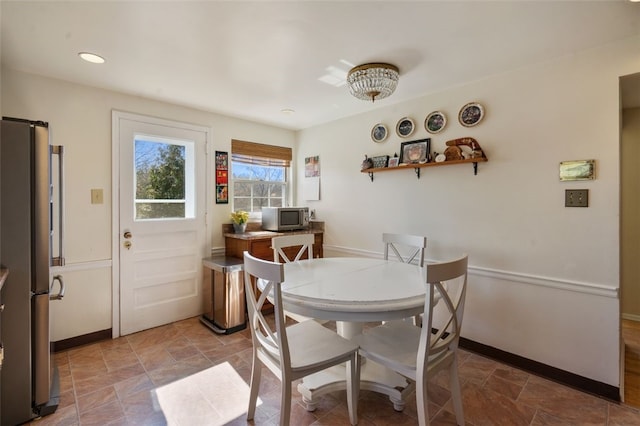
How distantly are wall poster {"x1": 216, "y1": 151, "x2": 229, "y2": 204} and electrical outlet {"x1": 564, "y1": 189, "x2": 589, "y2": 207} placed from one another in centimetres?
314

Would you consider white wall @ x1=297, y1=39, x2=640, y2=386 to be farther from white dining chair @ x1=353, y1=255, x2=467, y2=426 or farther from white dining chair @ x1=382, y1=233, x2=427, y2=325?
white dining chair @ x1=353, y1=255, x2=467, y2=426

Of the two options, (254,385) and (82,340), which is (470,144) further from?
(82,340)

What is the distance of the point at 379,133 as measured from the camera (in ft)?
10.5

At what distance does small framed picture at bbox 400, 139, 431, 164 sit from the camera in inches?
110

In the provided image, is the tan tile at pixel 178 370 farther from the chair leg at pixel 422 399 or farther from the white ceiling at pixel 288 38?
the white ceiling at pixel 288 38

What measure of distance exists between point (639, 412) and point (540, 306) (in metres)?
0.72

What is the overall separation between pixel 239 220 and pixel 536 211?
2.80 meters

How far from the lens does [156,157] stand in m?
3.04

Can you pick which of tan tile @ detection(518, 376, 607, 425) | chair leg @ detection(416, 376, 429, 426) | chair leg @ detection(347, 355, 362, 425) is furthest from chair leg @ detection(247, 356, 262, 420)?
tan tile @ detection(518, 376, 607, 425)

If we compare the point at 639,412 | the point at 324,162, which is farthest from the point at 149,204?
the point at 639,412

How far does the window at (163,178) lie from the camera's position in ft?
9.68

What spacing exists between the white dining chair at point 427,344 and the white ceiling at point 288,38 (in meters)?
1.34

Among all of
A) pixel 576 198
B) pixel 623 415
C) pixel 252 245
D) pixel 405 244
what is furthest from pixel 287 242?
pixel 623 415

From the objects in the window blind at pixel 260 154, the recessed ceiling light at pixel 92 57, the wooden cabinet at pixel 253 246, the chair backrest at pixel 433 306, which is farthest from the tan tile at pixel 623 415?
the recessed ceiling light at pixel 92 57
